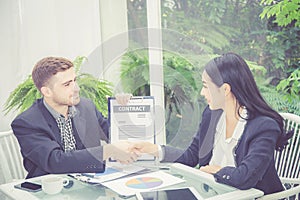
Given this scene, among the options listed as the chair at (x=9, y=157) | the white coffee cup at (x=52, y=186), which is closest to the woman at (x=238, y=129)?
the white coffee cup at (x=52, y=186)

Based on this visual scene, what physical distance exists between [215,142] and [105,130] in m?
0.50

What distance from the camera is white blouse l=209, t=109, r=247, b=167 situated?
1.79m

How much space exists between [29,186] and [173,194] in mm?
592

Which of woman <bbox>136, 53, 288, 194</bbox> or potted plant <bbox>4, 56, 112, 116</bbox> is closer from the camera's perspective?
woman <bbox>136, 53, 288, 194</bbox>

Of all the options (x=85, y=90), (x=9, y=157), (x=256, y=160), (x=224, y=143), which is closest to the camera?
(x=256, y=160)

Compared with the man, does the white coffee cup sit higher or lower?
lower

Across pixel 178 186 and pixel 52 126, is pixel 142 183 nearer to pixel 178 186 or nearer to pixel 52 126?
pixel 178 186

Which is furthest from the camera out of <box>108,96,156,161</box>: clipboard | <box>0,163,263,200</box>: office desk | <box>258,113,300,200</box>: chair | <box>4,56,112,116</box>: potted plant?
<box>4,56,112,116</box>: potted plant

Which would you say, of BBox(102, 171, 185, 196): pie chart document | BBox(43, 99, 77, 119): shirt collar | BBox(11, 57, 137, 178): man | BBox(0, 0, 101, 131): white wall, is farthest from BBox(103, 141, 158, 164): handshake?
BBox(0, 0, 101, 131): white wall

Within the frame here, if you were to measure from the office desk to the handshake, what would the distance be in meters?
0.14

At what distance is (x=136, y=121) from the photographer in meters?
1.98

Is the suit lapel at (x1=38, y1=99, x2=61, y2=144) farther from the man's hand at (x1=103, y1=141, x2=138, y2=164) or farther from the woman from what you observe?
the woman

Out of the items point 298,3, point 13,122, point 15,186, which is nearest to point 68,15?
point 13,122

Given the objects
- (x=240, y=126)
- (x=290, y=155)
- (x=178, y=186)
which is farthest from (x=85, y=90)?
(x=290, y=155)
